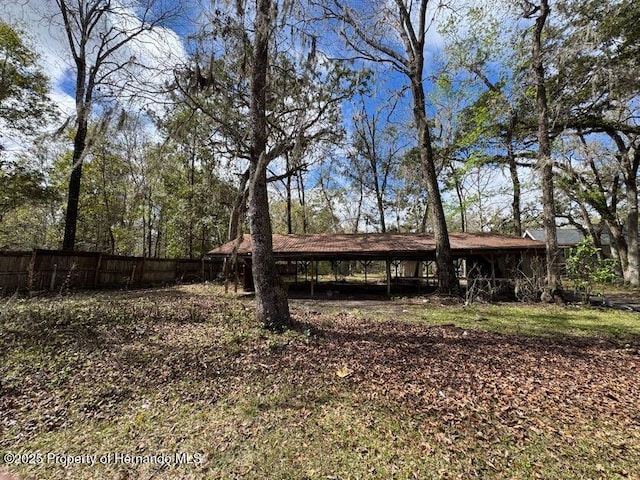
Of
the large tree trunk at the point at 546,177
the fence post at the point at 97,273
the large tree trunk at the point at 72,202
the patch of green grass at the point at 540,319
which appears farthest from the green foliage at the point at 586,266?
the large tree trunk at the point at 72,202

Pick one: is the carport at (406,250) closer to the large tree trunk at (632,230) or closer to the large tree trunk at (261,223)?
the large tree trunk at (261,223)

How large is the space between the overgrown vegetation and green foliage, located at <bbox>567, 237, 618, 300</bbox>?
4.17m

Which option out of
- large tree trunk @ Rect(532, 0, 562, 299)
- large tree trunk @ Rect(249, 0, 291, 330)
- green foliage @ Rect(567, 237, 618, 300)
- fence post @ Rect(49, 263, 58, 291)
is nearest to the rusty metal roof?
large tree trunk @ Rect(532, 0, 562, 299)

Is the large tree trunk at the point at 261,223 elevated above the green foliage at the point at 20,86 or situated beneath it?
situated beneath

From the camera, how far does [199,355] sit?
481cm

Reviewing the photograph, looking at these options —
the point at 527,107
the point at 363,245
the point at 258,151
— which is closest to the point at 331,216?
the point at 363,245

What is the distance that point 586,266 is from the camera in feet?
32.2

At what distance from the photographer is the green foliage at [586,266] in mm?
9430

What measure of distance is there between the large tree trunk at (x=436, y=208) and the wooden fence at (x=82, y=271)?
1210 cm

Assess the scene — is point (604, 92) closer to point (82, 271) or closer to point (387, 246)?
point (387, 246)

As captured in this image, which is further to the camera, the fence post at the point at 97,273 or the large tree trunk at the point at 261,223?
the fence post at the point at 97,273

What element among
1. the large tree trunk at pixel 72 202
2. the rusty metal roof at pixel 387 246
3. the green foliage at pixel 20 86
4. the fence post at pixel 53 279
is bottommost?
the fence post at pixel 53 279

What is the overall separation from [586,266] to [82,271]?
18990 millimetres

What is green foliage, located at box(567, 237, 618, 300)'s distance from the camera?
30.9 ft
